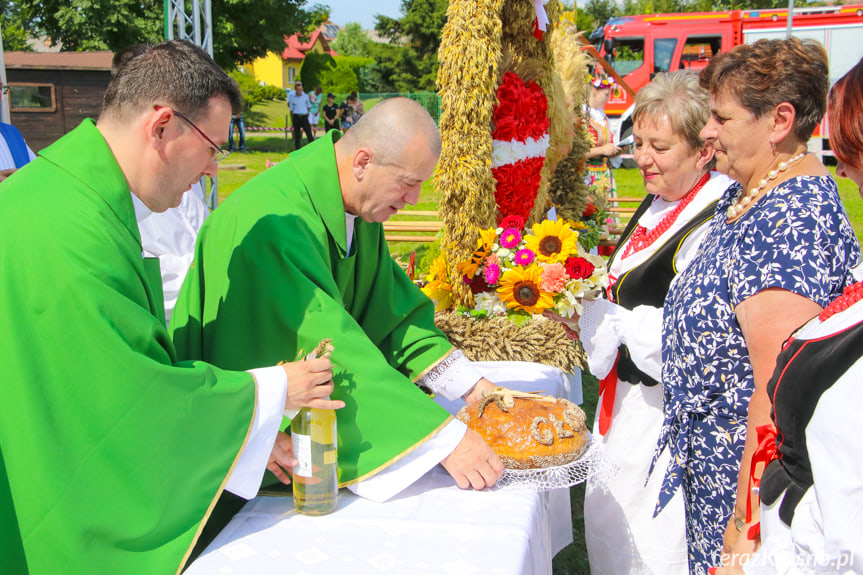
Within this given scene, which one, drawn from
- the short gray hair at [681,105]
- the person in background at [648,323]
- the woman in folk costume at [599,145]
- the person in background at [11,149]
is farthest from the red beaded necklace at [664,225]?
the woman in folk costume at [599,145]

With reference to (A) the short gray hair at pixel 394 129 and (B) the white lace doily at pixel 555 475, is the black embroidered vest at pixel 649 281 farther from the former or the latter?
(A) the short gray hair at pixel 394 129

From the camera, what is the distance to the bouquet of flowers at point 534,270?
2.78 m

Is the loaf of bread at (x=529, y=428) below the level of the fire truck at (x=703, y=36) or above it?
below

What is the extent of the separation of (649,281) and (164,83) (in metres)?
1.69

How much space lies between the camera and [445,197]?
3.67 m

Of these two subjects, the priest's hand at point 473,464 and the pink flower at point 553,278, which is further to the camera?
the pink flower at point 553,278

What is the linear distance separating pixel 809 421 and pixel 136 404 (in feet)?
4.14

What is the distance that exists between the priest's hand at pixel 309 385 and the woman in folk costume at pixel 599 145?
574cm

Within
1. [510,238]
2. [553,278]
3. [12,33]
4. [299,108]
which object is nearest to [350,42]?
[12,33]

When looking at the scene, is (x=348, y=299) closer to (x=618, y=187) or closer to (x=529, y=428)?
(x=529, y=428)

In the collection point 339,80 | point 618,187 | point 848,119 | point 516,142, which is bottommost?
point 618,187

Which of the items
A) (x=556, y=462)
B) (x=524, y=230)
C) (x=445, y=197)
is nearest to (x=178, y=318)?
(x=556, y=462)

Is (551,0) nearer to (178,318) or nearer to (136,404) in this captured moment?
(178,318)

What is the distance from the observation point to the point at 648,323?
7.76 feet
